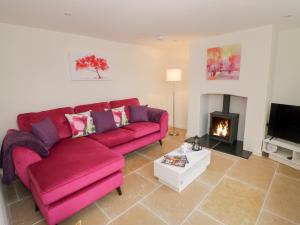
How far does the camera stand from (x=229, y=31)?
10.2 feet

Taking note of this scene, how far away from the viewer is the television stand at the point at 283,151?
8.87 ft

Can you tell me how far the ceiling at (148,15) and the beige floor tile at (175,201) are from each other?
2287 mm

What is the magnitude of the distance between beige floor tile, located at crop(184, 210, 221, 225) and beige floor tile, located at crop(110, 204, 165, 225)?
0.98 ft

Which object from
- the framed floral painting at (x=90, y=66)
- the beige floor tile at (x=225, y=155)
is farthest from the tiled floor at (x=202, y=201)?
the framed floral painting at (x=90, y=66)

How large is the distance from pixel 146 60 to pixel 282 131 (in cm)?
334

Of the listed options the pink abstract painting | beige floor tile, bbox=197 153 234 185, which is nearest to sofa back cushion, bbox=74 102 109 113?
beige floor tile, bbox=197 153 234 185

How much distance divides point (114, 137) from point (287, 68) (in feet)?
10.7

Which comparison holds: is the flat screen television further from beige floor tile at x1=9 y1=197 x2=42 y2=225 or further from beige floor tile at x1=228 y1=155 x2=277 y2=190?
beige floor tile at x1=9 y1=197 x2=42 y2=225

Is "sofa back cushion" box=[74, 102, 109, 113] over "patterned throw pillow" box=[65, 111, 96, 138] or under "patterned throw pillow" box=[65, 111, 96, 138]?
over

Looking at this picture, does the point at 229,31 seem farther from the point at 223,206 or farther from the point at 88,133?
the point at 88,133

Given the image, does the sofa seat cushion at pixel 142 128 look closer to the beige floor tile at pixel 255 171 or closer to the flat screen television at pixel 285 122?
the beige floor tile at pixel 255 171

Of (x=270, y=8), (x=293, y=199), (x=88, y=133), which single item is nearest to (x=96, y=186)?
(x=88, y=133)

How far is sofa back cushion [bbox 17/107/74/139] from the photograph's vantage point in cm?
251

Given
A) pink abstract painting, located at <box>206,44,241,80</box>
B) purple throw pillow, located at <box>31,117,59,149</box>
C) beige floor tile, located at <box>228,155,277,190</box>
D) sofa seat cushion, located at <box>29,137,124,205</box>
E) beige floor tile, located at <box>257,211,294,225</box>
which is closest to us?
sofa seat cushion, located at <box>29,137,124,205</box>
